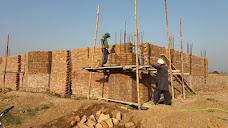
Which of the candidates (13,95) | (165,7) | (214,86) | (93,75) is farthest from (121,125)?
(214,86)

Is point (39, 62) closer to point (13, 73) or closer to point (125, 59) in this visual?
point (13, 73)

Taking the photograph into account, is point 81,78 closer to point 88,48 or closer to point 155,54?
point 88,48

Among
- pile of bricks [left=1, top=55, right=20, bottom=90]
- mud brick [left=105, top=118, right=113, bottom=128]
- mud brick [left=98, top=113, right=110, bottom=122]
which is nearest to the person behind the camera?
mud brick [left=105, top=118, right=113, bottom=128]

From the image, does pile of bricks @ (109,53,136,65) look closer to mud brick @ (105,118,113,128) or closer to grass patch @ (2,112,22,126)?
mud brick @ (105,118,113,128)

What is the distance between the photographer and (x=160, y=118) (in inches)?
209

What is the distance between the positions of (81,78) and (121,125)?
5.58m

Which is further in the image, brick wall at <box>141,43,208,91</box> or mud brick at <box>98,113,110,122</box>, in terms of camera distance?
brick wall at <box>141,43,208,91</box>

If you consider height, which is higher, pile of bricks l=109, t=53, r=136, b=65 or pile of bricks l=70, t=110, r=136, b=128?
pile of bricks l=109, t=53, r=136, b=65

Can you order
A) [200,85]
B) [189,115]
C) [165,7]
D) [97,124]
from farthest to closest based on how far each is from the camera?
[200,85]
[165,7]
[97,124]
[189,115]

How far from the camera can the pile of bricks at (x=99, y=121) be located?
18.2 feet

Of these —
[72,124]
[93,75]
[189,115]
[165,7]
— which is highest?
[165,7]

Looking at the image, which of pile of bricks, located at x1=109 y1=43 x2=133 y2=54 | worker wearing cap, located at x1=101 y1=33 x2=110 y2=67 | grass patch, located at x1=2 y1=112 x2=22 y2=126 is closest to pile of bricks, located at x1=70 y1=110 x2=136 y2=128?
grass patch, located at x1=2 y1=112 x2=22 y2=126

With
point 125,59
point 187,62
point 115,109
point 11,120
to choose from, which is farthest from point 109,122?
point 187,62

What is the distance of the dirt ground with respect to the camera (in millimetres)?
5074
